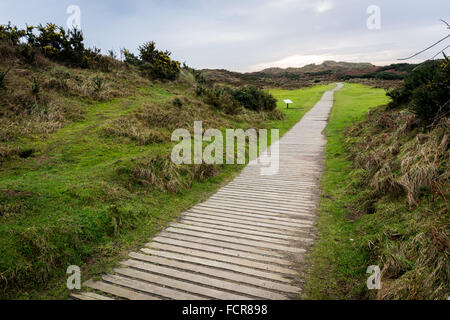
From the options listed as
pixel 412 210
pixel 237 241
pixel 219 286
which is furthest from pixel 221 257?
pixel 412 210

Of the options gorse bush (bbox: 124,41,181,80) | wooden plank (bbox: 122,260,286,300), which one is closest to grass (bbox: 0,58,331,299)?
wooden plank (bbox: 122,260,286,300)

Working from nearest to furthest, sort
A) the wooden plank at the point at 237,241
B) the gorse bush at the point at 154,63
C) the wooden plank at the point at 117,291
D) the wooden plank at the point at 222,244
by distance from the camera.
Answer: the wooden plank at the point at 117,291, the wooden plank at the point at 222,244, the wooden plank at the point at 237,241, the gorse bush at the point at 154,63

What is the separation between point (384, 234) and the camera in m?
4.44

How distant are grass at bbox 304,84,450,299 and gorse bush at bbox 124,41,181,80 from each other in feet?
46.3

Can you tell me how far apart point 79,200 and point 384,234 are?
536 cm

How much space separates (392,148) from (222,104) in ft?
33.2

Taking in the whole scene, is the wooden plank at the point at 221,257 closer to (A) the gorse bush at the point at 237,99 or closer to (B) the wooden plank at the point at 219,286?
(B) the wooden plank at the point at 219,286

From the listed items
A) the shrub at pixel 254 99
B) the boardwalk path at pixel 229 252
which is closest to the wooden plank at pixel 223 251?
the boardwalk path at pixel 229 252

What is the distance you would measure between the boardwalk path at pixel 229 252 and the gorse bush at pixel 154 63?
43.0 ft

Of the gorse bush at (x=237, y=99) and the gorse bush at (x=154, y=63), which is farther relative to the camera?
the gorse bush at (x=154, y=63)

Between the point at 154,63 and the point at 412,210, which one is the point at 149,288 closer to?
the point at 412,210

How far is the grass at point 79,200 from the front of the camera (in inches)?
149

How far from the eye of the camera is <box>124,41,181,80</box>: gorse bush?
18406 mm

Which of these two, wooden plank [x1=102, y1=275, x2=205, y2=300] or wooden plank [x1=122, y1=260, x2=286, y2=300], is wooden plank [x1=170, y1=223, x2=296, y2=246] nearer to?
wooden plank [x1=122, y1=260, x2=286, y2=300]
